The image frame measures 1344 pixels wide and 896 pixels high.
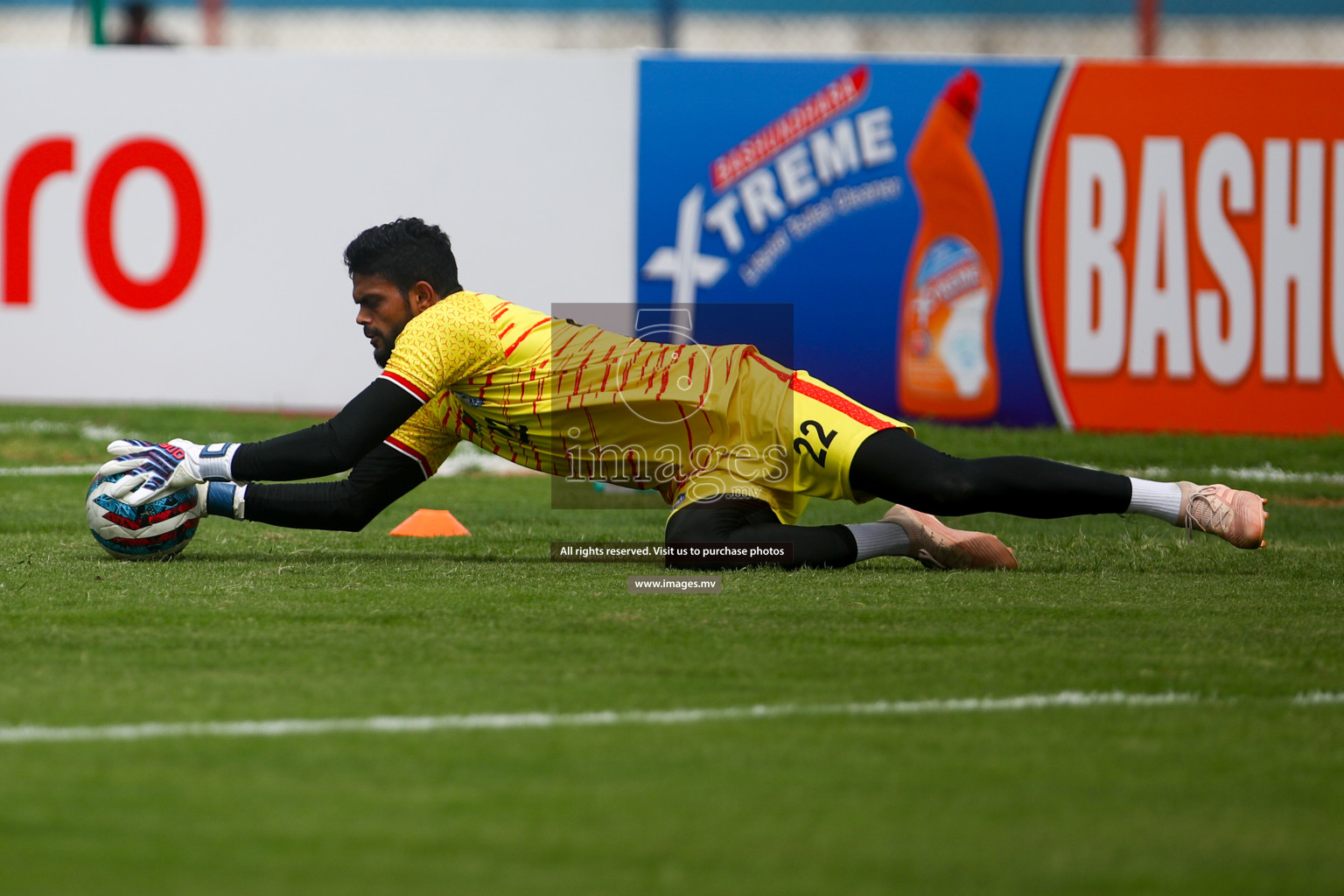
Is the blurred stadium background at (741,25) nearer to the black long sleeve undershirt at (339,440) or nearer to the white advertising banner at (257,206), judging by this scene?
the white advertising banner at (257,206)

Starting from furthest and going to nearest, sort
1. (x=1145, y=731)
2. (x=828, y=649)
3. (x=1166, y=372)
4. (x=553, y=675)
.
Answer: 1. (x=1166, y=372)
2. (x=828, y=649)
3. (x=553, y=675)
4. (x=1145, y=731)

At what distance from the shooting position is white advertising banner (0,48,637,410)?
9586mm

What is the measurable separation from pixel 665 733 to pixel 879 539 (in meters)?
2.21

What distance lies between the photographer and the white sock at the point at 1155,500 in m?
4.52

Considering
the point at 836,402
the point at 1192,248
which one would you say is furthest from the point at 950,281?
the point at 836,402

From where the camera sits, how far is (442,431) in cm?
492

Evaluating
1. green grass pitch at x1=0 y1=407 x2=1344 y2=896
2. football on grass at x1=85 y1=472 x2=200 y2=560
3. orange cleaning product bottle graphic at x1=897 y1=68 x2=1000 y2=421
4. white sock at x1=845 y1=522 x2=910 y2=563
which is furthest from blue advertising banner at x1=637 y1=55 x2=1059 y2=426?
football on grass at x1=85 y1=472 x2=200 y2=560

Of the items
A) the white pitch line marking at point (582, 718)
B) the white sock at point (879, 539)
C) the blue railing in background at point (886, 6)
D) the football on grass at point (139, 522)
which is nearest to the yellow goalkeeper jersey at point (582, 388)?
the white sock at point (879, 539)

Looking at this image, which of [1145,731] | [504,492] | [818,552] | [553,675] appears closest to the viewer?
[1145,731]

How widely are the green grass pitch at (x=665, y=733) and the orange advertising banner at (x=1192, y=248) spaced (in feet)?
14.1

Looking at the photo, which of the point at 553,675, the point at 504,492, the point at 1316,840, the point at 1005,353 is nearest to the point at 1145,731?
the point at 1316,840

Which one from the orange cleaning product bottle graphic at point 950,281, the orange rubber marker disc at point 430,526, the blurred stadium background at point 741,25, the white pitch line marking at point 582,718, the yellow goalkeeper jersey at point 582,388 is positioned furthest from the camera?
the blurred stadium background at point 741,25

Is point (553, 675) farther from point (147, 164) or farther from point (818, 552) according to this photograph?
point (147, 164)

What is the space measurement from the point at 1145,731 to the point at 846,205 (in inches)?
276
